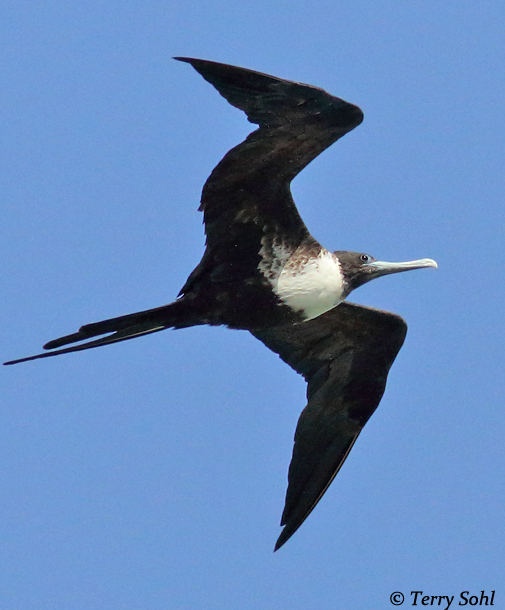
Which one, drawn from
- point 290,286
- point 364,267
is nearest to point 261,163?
point 290,286

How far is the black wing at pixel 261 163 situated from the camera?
17.4ft

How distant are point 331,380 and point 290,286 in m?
0.94

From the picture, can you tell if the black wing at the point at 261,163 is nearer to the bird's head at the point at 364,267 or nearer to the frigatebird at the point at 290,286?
the frigatebird at the point at 290,286

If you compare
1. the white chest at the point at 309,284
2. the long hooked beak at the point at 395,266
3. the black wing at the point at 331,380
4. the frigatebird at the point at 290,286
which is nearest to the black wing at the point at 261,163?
the frigatebird at the point at 290,286

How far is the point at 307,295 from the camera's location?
588cm

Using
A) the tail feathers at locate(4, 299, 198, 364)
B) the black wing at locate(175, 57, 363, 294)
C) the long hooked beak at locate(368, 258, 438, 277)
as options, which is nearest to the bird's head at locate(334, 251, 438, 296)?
the long hooked beak at locate(368, 258, 438, 277)

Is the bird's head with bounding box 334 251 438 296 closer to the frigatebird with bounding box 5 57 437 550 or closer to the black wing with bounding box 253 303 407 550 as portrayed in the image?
the frigatebird with bounding box 5 57 437 550

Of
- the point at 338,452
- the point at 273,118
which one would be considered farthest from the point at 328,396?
the point at 273,118

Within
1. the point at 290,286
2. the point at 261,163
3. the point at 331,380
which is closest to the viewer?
the point at 261,163

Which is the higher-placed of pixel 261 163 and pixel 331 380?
pixel 261 163

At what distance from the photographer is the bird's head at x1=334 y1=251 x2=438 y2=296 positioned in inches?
237

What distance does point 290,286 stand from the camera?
19.2 ft

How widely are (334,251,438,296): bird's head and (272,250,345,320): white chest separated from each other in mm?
97

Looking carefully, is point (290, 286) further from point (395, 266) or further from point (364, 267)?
point (395, 266)
